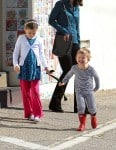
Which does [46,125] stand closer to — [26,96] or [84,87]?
[26,96]

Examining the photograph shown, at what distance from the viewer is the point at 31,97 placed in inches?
336

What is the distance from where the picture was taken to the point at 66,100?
10445 mm

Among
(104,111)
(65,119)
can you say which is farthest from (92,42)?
(65,119)

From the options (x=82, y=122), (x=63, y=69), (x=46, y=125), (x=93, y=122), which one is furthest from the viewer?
(x=63, y=69)

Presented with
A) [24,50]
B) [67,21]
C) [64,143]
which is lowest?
[64,143]

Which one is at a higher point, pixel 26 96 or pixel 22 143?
pixel 26 96

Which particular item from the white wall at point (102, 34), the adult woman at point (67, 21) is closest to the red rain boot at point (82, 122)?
the adult woman at point (67, 21)

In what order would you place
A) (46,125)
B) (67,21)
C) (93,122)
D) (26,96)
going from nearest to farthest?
(93,122)
(46,125)
(26,96)
(67,21)

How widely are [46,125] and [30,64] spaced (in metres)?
0.95

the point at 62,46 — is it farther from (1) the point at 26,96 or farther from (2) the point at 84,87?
(2) the point at 84,87

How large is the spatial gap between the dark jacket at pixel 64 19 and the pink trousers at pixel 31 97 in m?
1.06

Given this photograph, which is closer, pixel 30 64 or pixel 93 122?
pixel 93 122

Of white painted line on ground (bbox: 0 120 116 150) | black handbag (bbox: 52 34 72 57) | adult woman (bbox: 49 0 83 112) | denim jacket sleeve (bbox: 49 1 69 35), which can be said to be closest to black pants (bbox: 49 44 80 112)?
adult woman (bbox: 49 0 83 112)

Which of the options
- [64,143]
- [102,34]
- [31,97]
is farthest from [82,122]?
[102,34]
